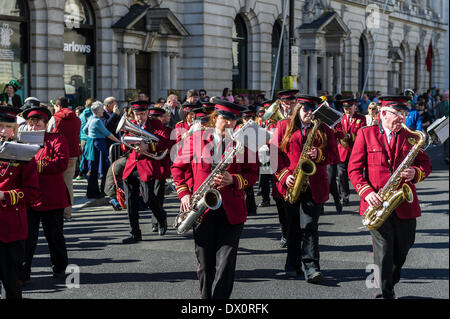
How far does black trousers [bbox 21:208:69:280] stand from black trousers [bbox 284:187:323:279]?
2.63m

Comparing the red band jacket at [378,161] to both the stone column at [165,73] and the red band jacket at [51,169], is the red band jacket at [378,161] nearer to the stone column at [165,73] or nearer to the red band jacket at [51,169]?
the red band jacket at [51,169]

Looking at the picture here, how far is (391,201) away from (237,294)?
6.65ft

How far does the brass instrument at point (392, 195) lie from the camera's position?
22.6 ft

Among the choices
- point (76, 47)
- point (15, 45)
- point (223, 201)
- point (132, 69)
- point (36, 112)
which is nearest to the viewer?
point (223, 201)

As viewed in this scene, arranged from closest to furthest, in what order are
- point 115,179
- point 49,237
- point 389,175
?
point 389,175 < point 49,237 < point 115,179

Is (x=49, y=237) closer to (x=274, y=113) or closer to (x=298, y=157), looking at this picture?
(x=298, y=157)

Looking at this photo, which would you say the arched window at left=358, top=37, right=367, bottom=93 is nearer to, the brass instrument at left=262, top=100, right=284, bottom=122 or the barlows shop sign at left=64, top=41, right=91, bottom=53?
the barlows shop sign at left=64, top=41, right=91, bottom=53

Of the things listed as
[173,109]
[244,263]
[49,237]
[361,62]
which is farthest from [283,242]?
[361,62]

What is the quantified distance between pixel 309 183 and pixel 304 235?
1.95 ft

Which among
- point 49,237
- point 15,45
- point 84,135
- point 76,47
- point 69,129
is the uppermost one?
point 76,47

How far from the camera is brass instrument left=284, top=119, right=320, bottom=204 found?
27.4 feet

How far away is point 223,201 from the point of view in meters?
6.66
